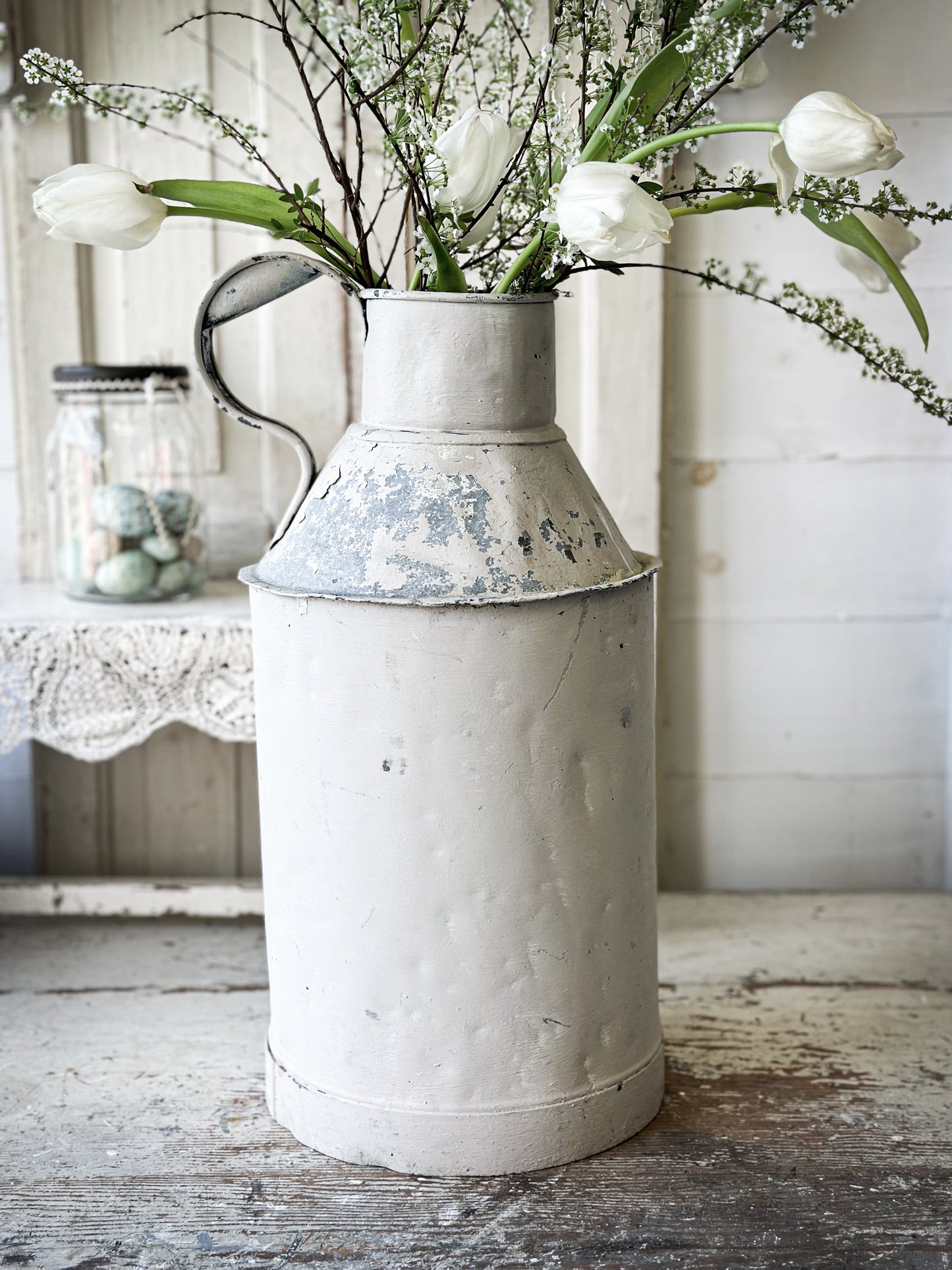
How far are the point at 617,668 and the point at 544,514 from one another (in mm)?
155

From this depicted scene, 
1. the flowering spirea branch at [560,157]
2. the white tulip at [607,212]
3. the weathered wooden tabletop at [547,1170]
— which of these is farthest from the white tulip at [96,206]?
the weathered wooden tabletop at [547,1170]

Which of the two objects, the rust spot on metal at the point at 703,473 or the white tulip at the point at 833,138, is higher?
the white tulip at the point at 833,138

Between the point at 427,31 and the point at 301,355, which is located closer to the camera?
the point at 427,31

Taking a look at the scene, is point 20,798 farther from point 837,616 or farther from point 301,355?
point 837,616

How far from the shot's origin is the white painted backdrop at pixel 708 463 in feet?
5.32

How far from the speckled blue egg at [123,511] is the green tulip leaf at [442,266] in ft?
1.97

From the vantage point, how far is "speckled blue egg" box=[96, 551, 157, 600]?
154 centimetres

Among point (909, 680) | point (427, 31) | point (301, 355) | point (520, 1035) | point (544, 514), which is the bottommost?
point (520, 1035)

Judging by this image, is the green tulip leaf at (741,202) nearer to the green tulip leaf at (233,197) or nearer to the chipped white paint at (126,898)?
the green tulip leaf at (233,197)

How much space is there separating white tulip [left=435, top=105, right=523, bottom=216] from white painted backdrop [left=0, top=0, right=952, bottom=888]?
64 centimetres

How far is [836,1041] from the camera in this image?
1.34 m

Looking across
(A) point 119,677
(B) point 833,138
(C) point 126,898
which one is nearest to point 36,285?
(A) point 119,677

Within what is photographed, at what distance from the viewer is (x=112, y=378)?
1.53m

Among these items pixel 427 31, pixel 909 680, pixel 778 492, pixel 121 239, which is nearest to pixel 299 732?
pixel 121 239
